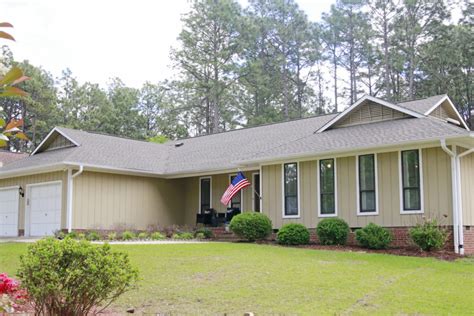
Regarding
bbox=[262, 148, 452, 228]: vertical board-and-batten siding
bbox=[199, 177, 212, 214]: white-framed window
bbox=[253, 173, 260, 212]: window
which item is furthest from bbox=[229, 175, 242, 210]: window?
bbox=[262, 148, 452, 228]: vertical board-and-batten siding

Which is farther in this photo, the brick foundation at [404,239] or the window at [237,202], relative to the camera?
the window at [237,202]

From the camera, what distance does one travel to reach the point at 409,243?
15.7m

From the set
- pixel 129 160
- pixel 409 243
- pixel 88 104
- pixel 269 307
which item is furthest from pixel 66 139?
pixel 88 104

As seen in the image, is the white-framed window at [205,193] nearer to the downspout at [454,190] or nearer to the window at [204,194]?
the window at [204,194]

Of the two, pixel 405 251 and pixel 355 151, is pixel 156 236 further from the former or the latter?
pixel 405 251

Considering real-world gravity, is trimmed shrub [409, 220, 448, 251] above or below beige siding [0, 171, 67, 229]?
below

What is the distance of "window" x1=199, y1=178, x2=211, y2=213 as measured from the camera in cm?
2391

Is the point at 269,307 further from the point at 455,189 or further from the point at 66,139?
the point at 66,139

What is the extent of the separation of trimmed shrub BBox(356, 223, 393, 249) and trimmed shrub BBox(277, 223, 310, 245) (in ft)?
5.75

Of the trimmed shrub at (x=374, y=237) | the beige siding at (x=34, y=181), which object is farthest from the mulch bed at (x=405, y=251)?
the beige siding at (x=34, y=181)

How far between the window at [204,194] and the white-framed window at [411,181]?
9666 millimetres

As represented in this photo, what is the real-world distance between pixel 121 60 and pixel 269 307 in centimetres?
4244

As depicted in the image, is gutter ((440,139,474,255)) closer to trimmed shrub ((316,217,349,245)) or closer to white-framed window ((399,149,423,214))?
white-framed window ((399,149,423,214))

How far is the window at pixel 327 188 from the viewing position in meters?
17.7
